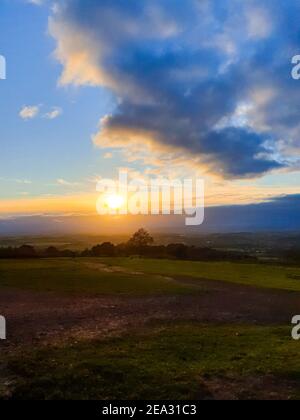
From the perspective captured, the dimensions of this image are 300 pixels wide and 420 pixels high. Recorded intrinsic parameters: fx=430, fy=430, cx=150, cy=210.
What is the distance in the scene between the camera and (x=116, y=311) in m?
22.1

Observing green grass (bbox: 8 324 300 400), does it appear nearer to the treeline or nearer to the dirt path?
the dirt path

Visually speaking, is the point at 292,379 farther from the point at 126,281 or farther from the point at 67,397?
the point at 126,281

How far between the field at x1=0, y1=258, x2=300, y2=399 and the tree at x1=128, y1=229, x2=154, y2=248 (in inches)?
2091

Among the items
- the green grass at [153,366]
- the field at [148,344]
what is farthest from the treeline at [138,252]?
the green grass at [153,366]

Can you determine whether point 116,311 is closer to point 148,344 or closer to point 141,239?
point 148,344

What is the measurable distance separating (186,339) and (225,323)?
4.53m

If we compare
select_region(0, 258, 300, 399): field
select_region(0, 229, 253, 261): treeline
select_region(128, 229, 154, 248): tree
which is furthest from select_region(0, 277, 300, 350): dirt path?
select_region(128, 229, 154, 248): tree

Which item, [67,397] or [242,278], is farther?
[242,278]

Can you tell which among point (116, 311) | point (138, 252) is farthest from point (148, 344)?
point (138, 252)

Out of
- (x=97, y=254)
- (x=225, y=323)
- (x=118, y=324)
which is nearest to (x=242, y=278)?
(x=225, y=323)

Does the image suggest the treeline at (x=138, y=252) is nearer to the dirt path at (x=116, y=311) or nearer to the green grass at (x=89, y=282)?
the green grass at (x=89, y=282)

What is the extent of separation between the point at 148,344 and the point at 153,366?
109 inches

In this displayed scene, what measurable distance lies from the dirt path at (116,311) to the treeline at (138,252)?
39271mm
